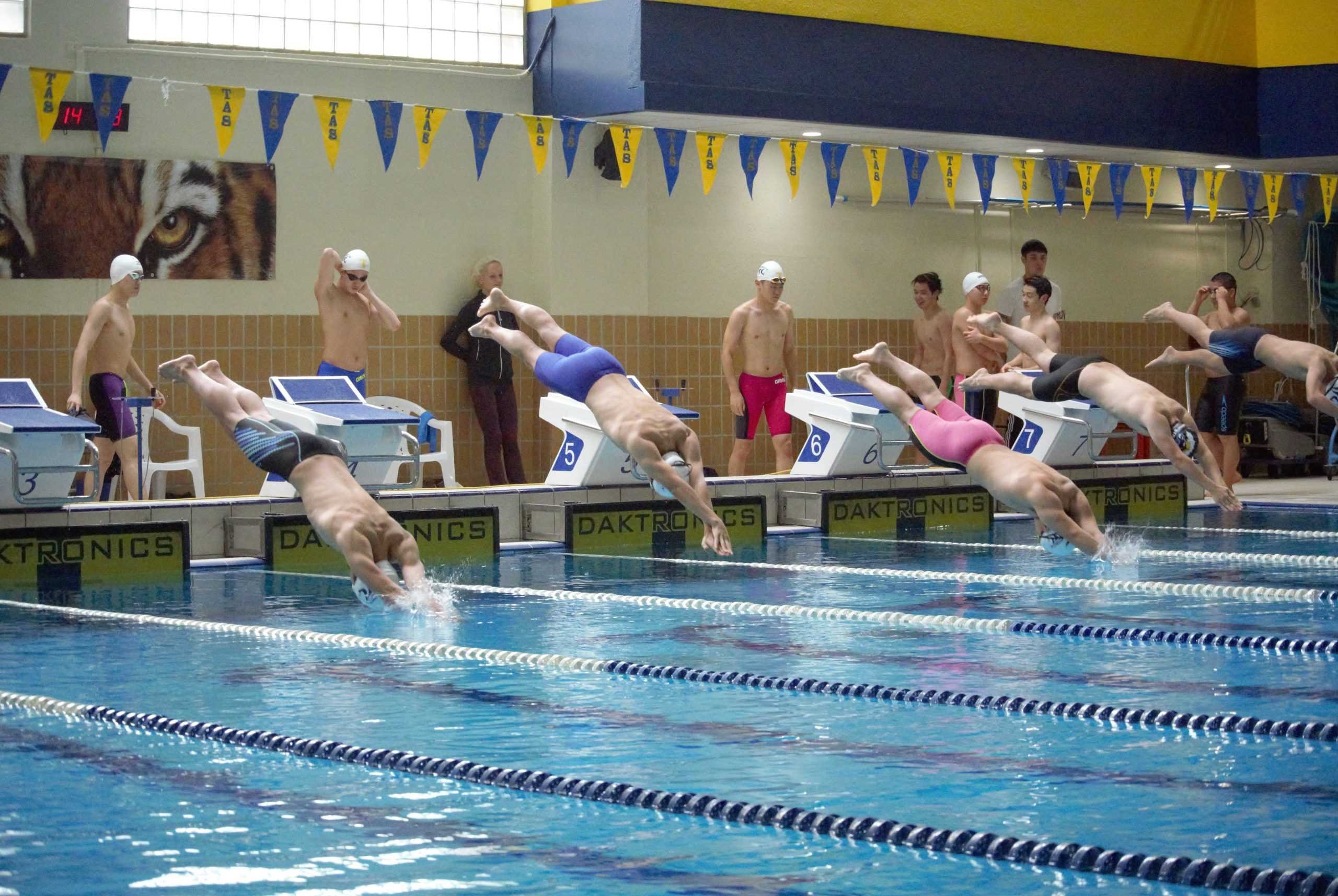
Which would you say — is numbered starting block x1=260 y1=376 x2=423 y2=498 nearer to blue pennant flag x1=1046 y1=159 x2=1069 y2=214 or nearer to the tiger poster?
the tiger poster

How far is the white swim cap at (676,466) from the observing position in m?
7.77

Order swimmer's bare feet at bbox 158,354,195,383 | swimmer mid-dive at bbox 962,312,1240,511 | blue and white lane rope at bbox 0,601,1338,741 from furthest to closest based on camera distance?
swimmer mid-dive at bbox 962,312,1240,511 < swimmer's bare feet at bbox 158,354,195,383 < blue and white lane rope at bbox 0,601,1338,741

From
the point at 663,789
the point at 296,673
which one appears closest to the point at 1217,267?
the point at 296,673

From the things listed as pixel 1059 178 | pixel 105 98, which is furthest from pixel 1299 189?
pixel 105 98

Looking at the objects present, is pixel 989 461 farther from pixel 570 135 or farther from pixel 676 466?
pixel 570 135

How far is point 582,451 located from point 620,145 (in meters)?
2.34

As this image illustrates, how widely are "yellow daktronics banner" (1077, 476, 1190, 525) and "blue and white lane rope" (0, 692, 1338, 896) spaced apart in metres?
8.85

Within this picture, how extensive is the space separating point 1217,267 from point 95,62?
11.4 m

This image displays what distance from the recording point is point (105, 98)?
35.2 ft

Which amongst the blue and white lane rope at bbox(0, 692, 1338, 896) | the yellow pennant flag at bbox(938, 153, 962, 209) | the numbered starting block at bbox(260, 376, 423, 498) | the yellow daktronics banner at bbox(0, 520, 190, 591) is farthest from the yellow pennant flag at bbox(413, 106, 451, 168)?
the blue and white lane rope at bbox(0, 692, 1338, 896)

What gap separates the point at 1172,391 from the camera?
725 inches

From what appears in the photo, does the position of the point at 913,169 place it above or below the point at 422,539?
above

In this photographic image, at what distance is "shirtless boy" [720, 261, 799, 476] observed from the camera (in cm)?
1325

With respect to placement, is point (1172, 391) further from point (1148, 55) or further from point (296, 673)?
point (296, 673)
